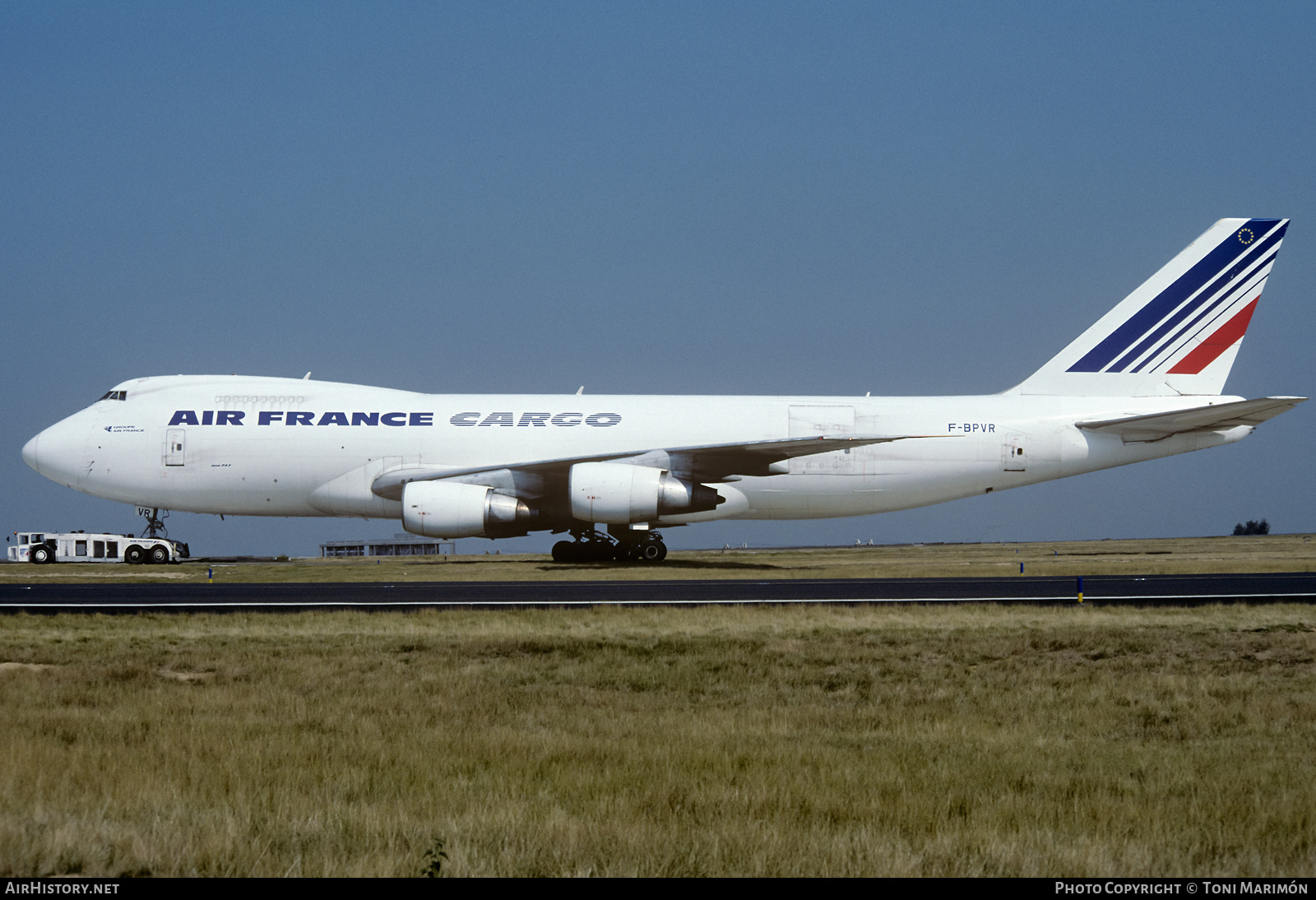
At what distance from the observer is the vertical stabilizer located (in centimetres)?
3444

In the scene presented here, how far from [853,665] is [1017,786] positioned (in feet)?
19.0

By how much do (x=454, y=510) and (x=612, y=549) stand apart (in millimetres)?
5525

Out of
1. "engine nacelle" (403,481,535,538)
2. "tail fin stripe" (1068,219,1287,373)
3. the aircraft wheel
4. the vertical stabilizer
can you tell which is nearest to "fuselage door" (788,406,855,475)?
the aircraft wheel

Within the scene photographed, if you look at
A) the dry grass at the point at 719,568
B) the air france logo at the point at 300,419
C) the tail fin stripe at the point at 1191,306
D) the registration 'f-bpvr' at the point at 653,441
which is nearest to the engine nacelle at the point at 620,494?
the registration 'f-bpvr' at the point at 653,441

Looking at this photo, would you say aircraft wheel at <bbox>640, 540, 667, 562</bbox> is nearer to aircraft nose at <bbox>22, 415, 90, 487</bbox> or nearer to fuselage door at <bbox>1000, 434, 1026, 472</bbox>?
fuselage door at <bbox>1000, 434, 1026, 472</bbox>

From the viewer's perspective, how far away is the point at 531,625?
55.0 feet

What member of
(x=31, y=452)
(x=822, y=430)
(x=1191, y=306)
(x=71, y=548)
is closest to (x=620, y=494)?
(x=822, y=430)

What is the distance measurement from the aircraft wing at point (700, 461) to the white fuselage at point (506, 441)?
48cm

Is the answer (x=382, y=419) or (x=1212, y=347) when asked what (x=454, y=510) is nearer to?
(x=382, y=419)

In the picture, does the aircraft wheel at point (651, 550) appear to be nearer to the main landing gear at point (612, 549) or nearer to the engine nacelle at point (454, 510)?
the main landing gear at point (612, 549)

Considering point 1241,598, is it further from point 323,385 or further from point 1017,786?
point 323,385

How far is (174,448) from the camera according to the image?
3120 cm

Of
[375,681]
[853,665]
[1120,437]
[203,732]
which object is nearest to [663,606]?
[853,665]

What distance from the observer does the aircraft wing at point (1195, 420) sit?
98.6 ft
